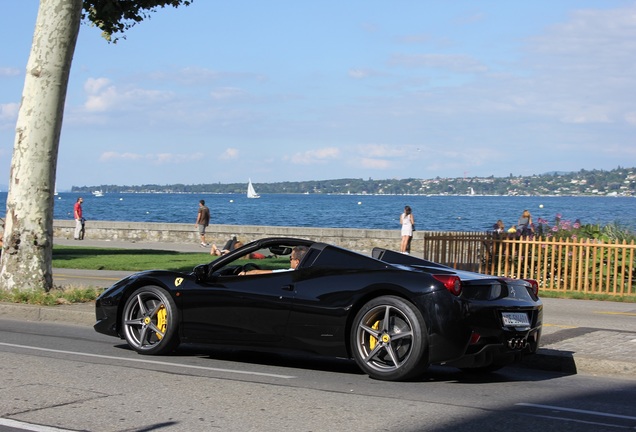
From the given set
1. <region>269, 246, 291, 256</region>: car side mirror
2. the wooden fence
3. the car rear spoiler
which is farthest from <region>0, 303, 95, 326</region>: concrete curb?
the wooden fence

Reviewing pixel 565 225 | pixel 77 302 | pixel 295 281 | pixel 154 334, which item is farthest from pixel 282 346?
pixel 565 225

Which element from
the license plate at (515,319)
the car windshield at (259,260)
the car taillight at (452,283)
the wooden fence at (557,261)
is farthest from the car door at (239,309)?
the wooden fence at (557,261)

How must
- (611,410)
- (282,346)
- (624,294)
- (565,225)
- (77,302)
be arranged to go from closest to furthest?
(611,410)
(282,346)
(77,302)
(624,294)
(565,225)

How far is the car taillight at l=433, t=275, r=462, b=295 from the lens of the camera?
803 cm

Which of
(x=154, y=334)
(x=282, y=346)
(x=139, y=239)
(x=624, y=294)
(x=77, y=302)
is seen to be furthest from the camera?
(x=139, y=239)

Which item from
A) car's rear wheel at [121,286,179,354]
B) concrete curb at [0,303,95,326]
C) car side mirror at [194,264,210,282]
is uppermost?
car side mirror at [194,264,210,282]

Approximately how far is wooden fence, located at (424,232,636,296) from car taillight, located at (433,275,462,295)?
428 inches

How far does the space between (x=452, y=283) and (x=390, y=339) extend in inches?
28.8

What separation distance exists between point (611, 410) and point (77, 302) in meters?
8.25

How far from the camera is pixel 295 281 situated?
8789 mm

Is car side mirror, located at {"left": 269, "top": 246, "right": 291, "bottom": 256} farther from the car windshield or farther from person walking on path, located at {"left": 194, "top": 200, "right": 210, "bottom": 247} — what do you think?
person walking on path, located at {"left": 194, "top": 200, "right": 210, "bottom": 247}

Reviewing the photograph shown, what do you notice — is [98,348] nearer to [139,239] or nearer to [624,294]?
[624,294]

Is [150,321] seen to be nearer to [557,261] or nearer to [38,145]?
[38,145]

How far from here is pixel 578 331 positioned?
11.5 m
